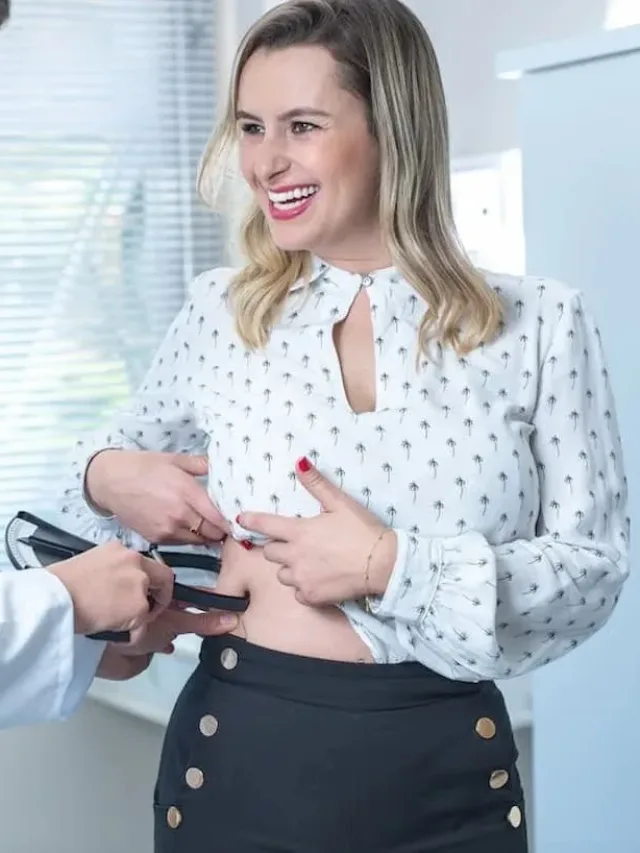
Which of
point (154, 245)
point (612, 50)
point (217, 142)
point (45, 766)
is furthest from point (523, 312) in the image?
point (154, 245)

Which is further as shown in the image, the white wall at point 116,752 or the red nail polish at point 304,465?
the white wall at point 116,752

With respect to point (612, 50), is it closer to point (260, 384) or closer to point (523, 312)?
point (523, 312)

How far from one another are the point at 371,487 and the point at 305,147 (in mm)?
358

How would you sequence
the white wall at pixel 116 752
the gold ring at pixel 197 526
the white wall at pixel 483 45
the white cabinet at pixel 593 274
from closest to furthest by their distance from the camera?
1. the gold ring at pixel 197 526
2. the white cabinet at pixel 593 274
3. the white wall at pixel 116 752
4. the white wall at pixel 483 45

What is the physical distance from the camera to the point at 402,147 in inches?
57.1

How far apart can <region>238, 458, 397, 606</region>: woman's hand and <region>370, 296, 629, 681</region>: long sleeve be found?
2 cm

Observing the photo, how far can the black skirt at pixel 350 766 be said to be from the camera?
53.4 inches

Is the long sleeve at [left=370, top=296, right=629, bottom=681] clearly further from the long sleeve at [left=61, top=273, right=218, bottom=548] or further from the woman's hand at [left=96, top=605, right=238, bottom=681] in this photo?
the long sleeve at [left=61, top=273, right=218, bottom=548]

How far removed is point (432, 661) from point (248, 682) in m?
0.19

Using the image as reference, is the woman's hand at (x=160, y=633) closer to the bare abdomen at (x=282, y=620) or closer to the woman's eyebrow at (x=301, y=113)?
the bare abdomen at (x=282, y=620)

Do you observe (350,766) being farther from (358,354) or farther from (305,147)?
(305,147)

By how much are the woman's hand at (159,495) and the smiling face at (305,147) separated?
10.9 inches

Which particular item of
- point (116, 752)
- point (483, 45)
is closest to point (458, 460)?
point (116, 752)

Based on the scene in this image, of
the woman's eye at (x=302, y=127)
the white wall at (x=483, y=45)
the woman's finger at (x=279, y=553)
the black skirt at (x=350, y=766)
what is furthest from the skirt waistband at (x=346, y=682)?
the white wall at (x=483, y=45)
